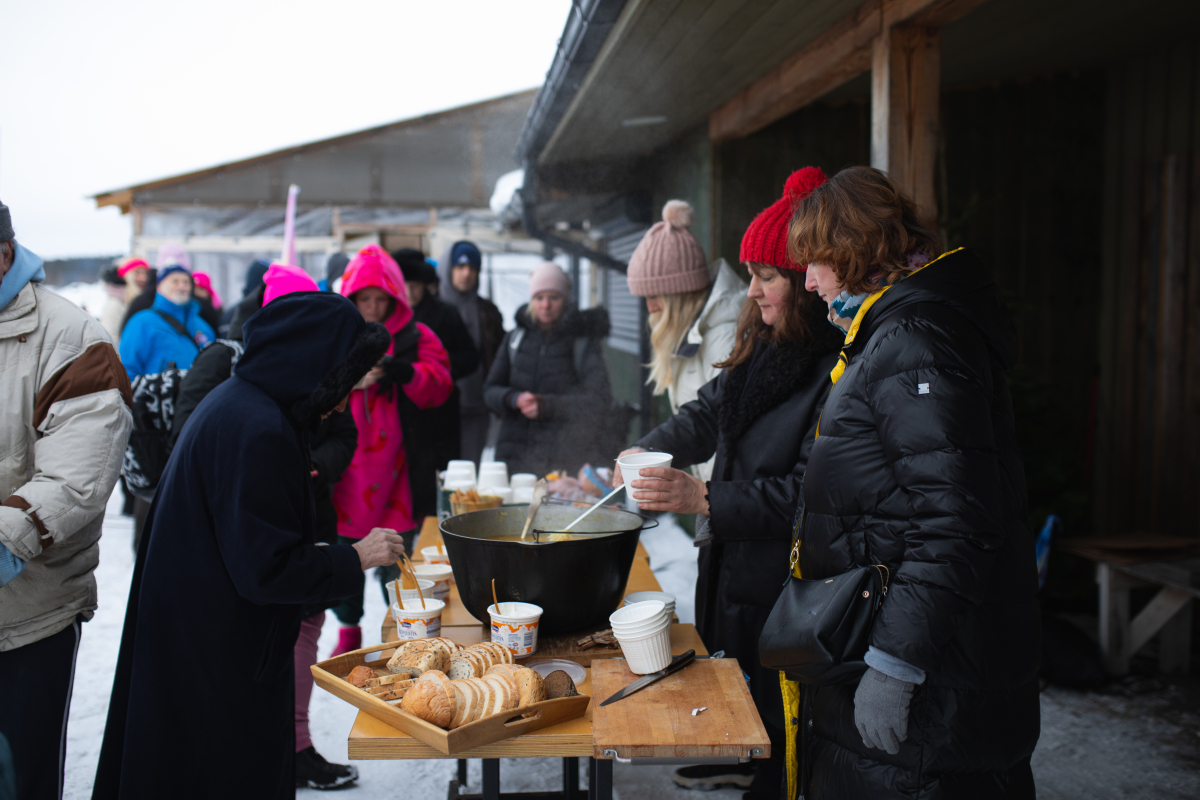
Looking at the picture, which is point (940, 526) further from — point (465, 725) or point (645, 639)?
point (465, 725)

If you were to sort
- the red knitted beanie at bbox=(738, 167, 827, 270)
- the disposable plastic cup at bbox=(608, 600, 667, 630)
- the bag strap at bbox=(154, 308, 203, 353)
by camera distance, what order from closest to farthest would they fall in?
the disposable plastic cup at bbox=(608, 600, 667, 630)
the red knitted beanie at bbox=(738, 167, 827, 270)
the bag strap at bbox=(154, 308, 203, 353)

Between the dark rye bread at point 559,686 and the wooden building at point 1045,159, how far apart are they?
295cm

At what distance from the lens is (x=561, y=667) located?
71.8 inches

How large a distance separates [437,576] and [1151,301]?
4571mm

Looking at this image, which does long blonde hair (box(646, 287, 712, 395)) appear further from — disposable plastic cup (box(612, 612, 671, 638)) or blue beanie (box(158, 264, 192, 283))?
blue beanie (box(158, 264, 192, 283))

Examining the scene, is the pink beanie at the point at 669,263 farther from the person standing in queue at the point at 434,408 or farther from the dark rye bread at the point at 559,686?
the dark rye bread at the point at 559,686

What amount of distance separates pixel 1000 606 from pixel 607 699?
803mm

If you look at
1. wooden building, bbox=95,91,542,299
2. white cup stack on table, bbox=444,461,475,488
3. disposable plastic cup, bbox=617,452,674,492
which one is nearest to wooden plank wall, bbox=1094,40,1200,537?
disposable plastic cup, bbox=617,452,674,492

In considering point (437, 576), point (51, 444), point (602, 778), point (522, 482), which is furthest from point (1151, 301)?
point (51, 444)

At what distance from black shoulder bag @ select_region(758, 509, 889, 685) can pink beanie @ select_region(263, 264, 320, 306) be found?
2.45 metres

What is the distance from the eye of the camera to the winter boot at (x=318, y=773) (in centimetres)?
→ 317

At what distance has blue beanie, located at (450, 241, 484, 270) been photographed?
19.7 ft

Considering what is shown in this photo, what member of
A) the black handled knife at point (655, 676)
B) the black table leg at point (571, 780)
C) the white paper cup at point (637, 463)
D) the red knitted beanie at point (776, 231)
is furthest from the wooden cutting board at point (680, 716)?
the red knitted beanie at point (776, 231)

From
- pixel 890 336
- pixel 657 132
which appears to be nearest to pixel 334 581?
pixel 890 336
